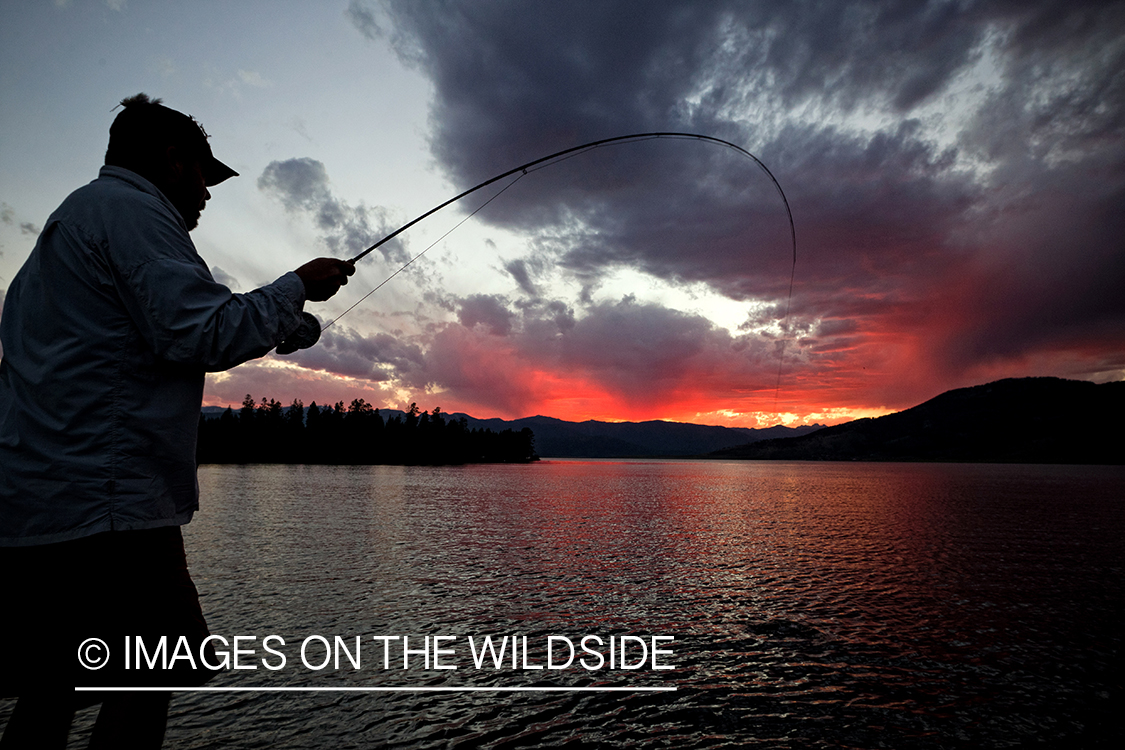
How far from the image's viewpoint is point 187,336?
2650mm

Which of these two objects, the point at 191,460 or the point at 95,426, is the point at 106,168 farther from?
the point at 191,460

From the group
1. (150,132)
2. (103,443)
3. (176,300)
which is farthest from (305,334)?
(150,132)

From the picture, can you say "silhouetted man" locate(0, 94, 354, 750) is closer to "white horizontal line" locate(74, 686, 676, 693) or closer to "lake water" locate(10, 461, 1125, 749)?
"lake water" locate(10, 461, 1125, 749)

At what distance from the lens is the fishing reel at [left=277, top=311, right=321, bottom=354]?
10.9ft

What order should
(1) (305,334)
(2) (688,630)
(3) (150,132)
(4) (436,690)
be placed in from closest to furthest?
(3) (150,132)
(1) (305,334)
(4) (436,690)
(2) (688,630)

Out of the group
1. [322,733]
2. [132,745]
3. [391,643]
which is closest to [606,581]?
[391,643]

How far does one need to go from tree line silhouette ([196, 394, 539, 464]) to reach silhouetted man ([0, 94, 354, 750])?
555ft

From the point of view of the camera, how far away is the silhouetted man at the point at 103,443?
2.59 meters

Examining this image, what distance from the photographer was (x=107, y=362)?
272 centimetres
